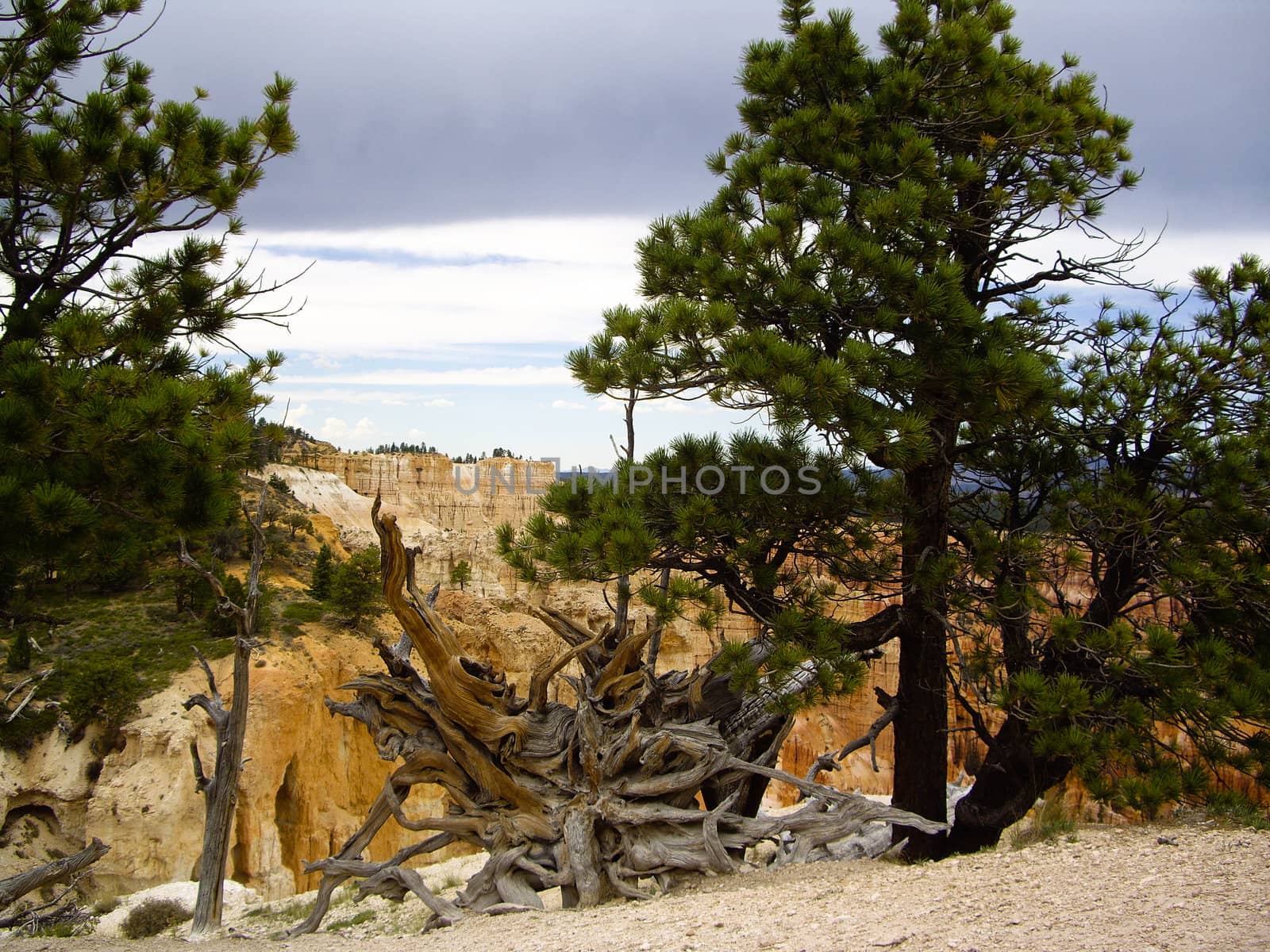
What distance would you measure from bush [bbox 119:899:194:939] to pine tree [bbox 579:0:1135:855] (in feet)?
39.4

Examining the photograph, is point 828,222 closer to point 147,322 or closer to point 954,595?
point 954,595

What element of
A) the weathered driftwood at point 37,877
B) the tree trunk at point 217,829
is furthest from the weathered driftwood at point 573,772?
the tree trunk at point 217,829

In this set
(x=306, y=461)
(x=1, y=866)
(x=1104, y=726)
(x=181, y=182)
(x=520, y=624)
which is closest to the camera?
A: (x=181, y=182)

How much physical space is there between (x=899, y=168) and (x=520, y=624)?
1028 inches

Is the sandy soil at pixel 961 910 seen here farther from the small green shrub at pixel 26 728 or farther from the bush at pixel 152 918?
the small green shrub at pixel 26 728

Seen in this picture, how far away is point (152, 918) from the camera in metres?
14.2

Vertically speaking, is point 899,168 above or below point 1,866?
above

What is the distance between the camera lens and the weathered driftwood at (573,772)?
23.6 ft

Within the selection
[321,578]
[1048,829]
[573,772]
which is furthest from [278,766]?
[1048,829]

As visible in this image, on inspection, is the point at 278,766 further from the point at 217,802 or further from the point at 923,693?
the point at 923,693

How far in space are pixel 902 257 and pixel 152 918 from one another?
48.2 ft

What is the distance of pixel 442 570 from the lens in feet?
124

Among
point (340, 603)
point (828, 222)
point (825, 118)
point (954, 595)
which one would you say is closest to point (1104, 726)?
point (954, 595)

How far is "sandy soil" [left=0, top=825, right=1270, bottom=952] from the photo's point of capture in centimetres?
415
